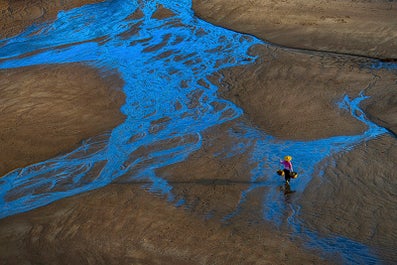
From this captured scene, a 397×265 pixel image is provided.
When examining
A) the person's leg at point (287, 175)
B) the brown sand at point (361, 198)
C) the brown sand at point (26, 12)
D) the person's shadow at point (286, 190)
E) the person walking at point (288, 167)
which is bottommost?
the brown sand at point (26, 12)

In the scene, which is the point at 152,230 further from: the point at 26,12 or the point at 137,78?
the point at 26,12

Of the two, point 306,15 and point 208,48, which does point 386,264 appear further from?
point 306,15

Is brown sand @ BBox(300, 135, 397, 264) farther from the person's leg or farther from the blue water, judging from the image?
the person's leg

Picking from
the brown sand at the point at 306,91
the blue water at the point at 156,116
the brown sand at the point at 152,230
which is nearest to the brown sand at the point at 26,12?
the blue water at the point at 156,116

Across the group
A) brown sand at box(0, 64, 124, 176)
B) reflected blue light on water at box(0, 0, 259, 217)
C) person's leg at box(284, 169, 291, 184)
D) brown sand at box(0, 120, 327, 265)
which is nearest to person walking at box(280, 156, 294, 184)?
person's leg at box(284, 169, 291, 184)

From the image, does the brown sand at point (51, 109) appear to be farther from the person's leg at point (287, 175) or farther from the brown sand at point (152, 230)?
the person's leg at point (287, 175)

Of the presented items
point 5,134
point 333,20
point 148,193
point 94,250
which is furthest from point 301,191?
point 333,20
